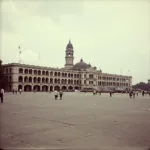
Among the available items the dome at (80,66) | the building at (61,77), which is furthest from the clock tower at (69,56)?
the dome at (80,66)

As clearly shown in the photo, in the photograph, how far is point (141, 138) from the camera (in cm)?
664

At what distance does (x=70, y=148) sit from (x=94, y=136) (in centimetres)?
149

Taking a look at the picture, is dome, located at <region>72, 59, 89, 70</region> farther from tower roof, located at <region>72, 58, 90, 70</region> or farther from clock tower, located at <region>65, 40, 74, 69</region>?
clock tower, located at <region>65, 40, 74, 69</region>

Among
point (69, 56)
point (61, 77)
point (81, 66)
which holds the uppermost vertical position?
point (69, 56)

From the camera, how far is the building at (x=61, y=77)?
77.4m

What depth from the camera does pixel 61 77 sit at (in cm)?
9212

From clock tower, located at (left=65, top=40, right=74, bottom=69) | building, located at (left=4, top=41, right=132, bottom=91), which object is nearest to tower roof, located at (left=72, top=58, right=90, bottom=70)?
building, located at (left=4, top=41, right=132, bottom=91)

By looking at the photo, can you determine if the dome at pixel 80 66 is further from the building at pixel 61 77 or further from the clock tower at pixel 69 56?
A: the clock tower at pixel 69 56

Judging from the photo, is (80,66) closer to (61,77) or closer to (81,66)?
(81,66)

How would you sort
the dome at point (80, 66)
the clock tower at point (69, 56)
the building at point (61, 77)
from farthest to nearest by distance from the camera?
the clock tower at point (69, 56)
the dome at point (80, 66)
the building at point (61, 77)

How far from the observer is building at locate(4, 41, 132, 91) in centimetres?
7744

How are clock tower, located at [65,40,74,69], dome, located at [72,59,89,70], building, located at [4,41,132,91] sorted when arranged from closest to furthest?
building, located at [4,41,132,91]
dome, located at [72,59,89,70]
clock tower, located at [65,40,74,69]

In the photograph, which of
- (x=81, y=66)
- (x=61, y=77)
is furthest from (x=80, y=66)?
(x=61, y=77)

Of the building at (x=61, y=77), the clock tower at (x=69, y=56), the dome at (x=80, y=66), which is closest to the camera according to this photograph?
the building at (x=61, y=77)
